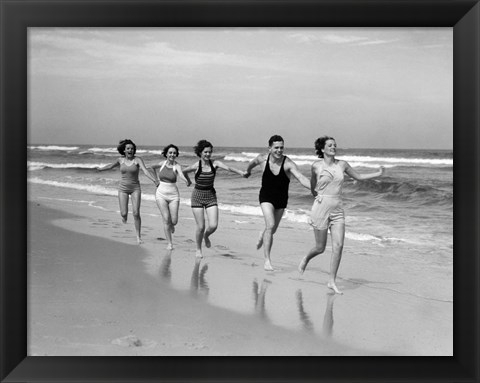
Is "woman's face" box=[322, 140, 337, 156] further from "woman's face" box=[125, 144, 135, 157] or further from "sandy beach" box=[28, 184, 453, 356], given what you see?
"woman's face" box=[125, 144, 135, 157]

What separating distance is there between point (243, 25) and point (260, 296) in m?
3.05

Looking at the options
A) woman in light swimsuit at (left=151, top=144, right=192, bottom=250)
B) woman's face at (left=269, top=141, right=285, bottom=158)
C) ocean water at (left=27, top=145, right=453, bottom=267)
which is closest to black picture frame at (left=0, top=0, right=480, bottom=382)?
ocean water at (left=27, top=145, right=453, bottom=267)

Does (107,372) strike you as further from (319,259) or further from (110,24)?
(319,259)

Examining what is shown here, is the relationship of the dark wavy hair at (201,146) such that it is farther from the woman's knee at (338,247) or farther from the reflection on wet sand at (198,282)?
the woman's knee at (338,247)

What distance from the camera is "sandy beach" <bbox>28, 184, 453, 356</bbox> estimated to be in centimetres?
585

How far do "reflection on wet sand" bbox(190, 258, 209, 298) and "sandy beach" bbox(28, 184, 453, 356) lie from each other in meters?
0.01

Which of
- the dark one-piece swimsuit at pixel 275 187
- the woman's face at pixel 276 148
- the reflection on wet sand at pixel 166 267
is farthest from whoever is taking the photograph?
the reflection on wet sand at pixel 166 267

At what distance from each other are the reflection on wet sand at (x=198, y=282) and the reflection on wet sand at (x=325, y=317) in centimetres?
110

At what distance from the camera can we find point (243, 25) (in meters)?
5.68

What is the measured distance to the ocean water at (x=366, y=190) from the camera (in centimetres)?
1091

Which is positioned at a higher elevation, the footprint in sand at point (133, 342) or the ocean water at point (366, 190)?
the ocean water at point (366, 190)

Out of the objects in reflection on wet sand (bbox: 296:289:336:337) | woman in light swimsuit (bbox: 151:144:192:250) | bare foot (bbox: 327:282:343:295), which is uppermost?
woman in light swimsuit (bbox: 151:144:192:250)

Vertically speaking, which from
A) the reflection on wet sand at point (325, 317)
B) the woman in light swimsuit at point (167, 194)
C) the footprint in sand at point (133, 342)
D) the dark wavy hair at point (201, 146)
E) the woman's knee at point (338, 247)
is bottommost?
the footprint in sand at point (133, 342)

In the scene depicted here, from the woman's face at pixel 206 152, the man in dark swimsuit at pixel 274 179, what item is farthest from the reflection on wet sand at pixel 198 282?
the woman's face at pixel 206 152
